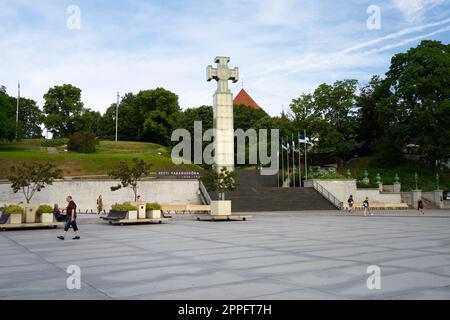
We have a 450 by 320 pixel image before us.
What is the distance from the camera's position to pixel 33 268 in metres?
10.2

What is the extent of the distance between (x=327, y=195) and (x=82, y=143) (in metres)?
34.9

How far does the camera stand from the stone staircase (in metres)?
41.0

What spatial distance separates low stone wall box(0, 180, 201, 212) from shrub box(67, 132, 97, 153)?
22.0m

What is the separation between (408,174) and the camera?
53.9m

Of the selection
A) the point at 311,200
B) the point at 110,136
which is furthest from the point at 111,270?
the point at 110,136

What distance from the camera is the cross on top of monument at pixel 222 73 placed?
143 ft

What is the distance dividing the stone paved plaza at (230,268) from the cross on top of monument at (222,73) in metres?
29.7

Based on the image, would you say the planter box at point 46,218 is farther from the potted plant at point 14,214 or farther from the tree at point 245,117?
the tree at point 245,117

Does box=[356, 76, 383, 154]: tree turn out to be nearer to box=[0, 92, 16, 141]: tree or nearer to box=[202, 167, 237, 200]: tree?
box=[202, 167, 237, 200]: tree

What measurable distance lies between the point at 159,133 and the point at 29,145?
25231mm

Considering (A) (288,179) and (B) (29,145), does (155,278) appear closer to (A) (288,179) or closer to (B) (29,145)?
(A) (288,179)
